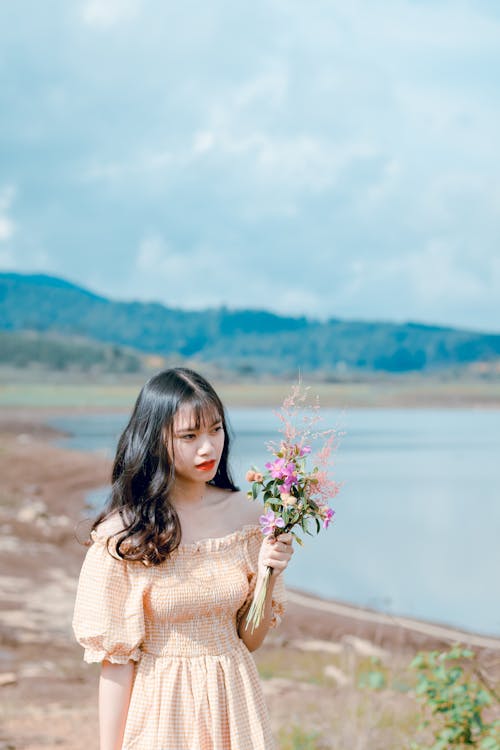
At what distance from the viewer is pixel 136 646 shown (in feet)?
7.25

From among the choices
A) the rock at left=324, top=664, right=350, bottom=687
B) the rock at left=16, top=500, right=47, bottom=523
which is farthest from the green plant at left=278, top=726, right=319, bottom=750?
the rock at left=16, top=500, right=47, bottom=523

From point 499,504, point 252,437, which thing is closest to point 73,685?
point 499,504

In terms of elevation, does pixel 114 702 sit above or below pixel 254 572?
below

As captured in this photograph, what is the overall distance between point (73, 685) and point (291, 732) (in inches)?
84.2

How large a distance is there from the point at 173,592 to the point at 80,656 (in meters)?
6.05

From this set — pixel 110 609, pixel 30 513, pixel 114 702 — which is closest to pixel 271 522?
pixel 110 609

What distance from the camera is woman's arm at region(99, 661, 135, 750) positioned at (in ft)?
7.24

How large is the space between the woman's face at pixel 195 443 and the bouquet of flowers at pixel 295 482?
15cm

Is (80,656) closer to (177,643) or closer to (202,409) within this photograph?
(177,643)

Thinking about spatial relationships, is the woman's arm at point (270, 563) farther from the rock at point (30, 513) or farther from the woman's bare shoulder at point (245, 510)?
the rock at point (30, 513)

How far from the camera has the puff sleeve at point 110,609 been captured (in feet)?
7.19

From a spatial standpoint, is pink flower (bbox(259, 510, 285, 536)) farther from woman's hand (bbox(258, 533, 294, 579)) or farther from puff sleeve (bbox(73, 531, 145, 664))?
puff sleeve (bbox(73, 531, 145, 664))

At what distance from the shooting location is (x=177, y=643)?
225 centimetres

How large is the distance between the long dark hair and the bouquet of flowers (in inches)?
8.5
